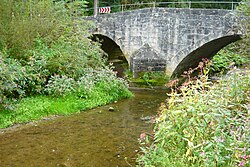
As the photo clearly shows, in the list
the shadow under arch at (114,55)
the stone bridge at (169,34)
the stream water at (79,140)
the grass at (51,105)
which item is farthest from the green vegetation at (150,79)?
the stream water at (79,140)

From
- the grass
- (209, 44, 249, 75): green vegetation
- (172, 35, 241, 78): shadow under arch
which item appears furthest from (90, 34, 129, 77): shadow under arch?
the grass

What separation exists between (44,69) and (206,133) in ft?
21.1

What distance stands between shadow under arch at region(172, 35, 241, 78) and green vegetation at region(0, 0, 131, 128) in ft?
13.6

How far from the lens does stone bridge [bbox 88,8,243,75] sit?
42.3ft

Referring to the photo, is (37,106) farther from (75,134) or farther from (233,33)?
(233,33)

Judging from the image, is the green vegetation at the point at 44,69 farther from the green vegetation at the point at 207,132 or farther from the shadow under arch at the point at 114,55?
the shadow under arch at the point at 114,55

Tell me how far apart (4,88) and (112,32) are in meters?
8.42

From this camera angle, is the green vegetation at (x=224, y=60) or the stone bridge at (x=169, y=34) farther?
the green vegetation at (x=224, y=60)

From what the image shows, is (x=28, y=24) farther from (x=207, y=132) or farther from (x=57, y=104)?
A: (x=207, y=132)

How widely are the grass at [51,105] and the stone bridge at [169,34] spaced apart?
13.4 ft

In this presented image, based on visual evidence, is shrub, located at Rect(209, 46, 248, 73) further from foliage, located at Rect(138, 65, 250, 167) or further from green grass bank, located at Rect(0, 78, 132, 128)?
foliage, located at Rect(138, 65, 250, 167)

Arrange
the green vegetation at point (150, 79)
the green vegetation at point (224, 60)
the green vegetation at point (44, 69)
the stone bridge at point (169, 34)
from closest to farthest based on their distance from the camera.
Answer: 1. the green vegetation at point (44, 69)
2. the stone bridge at point (169, 34)
3. the green vegetation at point (150, 79)
4. the green vegetation at point (224, 60)

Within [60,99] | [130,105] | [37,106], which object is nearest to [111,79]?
[130,105]

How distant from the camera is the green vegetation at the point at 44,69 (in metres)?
7.91
